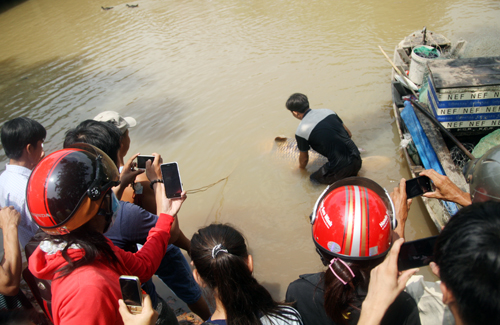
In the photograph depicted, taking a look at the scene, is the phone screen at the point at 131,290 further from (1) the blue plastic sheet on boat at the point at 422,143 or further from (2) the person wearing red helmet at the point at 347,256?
(1) the blue plastic sheet on boat at the point at 422,143

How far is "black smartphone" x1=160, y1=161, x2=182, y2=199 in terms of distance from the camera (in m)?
2.04

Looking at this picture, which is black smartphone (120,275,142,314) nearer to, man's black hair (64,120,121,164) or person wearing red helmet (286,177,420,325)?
person wearing red helmet (286,177,420,325)

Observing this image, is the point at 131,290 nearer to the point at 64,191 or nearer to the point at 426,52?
the point at 64,191

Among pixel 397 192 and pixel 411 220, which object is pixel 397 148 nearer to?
pixel 411 220

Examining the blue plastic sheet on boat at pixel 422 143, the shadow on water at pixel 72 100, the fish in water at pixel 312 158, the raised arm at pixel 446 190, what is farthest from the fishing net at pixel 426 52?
the shadow on water at pixel 72 100

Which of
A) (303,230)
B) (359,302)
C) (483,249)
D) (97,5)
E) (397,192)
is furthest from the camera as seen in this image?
(97,5)

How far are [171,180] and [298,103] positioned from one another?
2386 millimetres

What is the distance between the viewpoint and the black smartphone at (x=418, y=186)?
1980 millimetres

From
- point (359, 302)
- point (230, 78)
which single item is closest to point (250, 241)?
point (359, 302)

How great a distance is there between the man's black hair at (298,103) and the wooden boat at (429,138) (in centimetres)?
146

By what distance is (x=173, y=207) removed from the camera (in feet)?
6.64

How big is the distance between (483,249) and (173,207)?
5.31ft

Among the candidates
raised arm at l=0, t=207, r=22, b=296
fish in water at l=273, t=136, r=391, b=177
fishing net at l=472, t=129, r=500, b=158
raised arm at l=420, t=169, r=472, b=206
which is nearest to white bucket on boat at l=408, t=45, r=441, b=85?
fish in water at l=273, t=136, r=391, b=177

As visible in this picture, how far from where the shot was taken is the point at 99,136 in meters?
2.37
